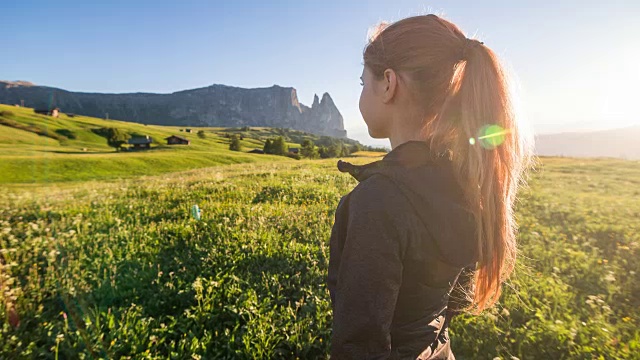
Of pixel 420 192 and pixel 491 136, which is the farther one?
pixel 491 136

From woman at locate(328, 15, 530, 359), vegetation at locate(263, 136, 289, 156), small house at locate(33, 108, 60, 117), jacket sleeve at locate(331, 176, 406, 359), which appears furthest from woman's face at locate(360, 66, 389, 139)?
small house at locate(33, 108, 60, 117)

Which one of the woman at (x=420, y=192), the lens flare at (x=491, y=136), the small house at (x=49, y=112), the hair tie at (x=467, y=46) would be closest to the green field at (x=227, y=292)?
the woman at (x=420, y=192)

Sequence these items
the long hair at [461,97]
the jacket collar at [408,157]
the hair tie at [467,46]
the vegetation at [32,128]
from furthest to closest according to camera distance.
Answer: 1. the vegetation at [32,128]
2. the hair tie at [467,46]
3. the long hair at [461,97]
4. the jacket collar at [408,157]

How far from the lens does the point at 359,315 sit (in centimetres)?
164

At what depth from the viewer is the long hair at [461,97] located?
78.0 inches

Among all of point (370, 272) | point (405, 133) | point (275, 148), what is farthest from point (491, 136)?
point (275, 148)

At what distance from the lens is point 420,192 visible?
170cm

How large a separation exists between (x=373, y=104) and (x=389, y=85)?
7.3 inches

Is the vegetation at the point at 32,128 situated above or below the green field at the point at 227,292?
below

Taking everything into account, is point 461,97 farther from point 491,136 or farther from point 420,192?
point 420,192

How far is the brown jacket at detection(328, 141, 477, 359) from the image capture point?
5.28ft

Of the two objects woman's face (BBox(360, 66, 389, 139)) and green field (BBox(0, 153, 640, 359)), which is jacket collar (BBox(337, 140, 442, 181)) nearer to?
woman's face (BBox(360, 66, 389, 139))

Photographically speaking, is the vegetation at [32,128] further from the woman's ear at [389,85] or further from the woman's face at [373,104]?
the woman's ear at [389,85]

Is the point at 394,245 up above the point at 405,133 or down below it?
below
